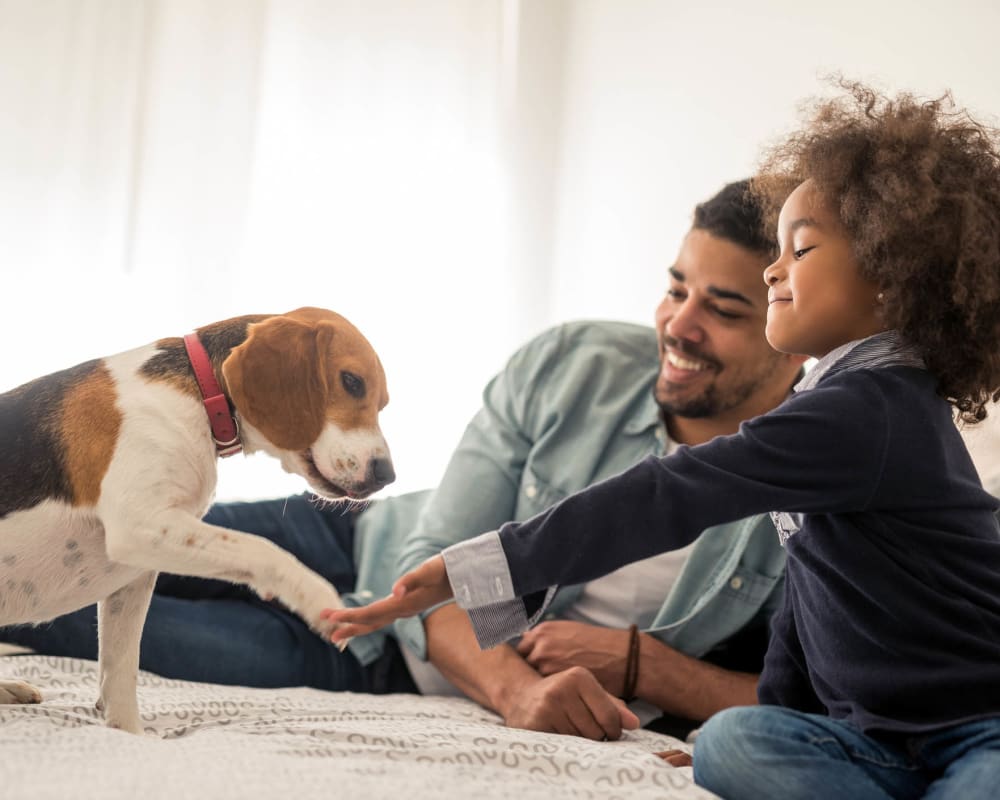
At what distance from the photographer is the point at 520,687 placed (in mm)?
1514

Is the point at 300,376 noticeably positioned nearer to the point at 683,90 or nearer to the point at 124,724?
the point at 124,724

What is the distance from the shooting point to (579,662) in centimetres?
160

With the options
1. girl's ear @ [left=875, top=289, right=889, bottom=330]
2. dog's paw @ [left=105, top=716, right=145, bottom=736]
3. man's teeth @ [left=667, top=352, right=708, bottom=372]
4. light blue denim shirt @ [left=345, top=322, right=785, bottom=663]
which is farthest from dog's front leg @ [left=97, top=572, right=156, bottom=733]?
man's teeth @ [left=667, top=352, right=708, bottom=372]

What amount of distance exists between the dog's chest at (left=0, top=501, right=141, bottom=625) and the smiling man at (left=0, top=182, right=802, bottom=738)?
564mm

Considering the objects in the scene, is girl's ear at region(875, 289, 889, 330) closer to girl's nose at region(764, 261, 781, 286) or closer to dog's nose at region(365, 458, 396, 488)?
girl's nose at region(764, 261, 781, 286)

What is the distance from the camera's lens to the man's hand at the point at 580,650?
159 cm

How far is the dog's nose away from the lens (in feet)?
3.29

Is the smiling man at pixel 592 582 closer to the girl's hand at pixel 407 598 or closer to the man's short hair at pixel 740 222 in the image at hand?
the man's short hair at pixel 740 222

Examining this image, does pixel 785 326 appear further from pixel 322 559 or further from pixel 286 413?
pixel 322 559

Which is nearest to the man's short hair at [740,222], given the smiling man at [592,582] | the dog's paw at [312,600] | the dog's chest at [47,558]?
the smiling man at [592,582]

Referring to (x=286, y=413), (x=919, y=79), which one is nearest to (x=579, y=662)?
(x=286, y=413)

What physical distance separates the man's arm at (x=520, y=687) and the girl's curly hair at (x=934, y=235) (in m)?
0.62

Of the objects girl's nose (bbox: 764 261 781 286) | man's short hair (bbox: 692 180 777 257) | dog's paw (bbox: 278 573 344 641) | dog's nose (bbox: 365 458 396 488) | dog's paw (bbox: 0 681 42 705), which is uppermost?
man's short hair (bbox: 692 180 777 257)

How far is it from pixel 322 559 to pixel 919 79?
157cm
